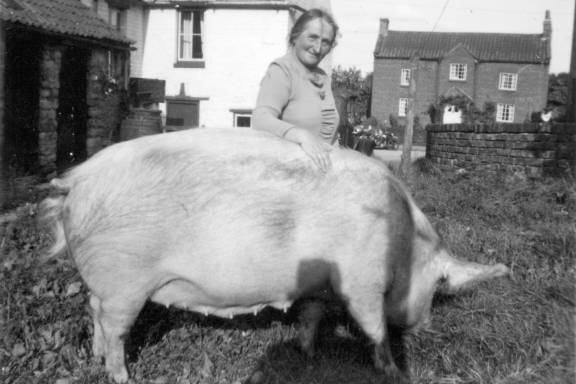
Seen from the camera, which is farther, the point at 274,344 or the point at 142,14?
the point at 142,14

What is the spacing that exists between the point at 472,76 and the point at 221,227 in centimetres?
4378

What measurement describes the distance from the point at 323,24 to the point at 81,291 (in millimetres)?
2545

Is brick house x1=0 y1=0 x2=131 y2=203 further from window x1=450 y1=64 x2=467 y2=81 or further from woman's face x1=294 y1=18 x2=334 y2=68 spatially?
window x1=450 y1=64 x2=467 y2=81

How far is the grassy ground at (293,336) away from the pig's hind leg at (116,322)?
0.10 m

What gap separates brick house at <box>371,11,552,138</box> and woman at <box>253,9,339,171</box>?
39411mm

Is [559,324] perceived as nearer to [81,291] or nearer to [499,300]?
[499,300]

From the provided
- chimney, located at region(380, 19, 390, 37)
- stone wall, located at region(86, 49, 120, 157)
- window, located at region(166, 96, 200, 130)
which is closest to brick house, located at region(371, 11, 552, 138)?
chimney, located at region(380, 19, 390, 37)

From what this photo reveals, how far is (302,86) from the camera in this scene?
139 inches

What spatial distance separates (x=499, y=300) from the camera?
377 cm

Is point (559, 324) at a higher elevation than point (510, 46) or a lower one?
lower

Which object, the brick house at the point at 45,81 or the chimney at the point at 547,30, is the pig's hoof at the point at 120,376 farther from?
the chimney at the point at 547,30

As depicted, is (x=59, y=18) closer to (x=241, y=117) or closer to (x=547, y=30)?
(x=241, y=117)

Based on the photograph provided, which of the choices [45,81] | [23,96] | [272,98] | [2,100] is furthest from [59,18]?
[272,98]

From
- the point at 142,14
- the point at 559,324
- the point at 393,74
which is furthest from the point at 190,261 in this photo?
the point at 393,74
